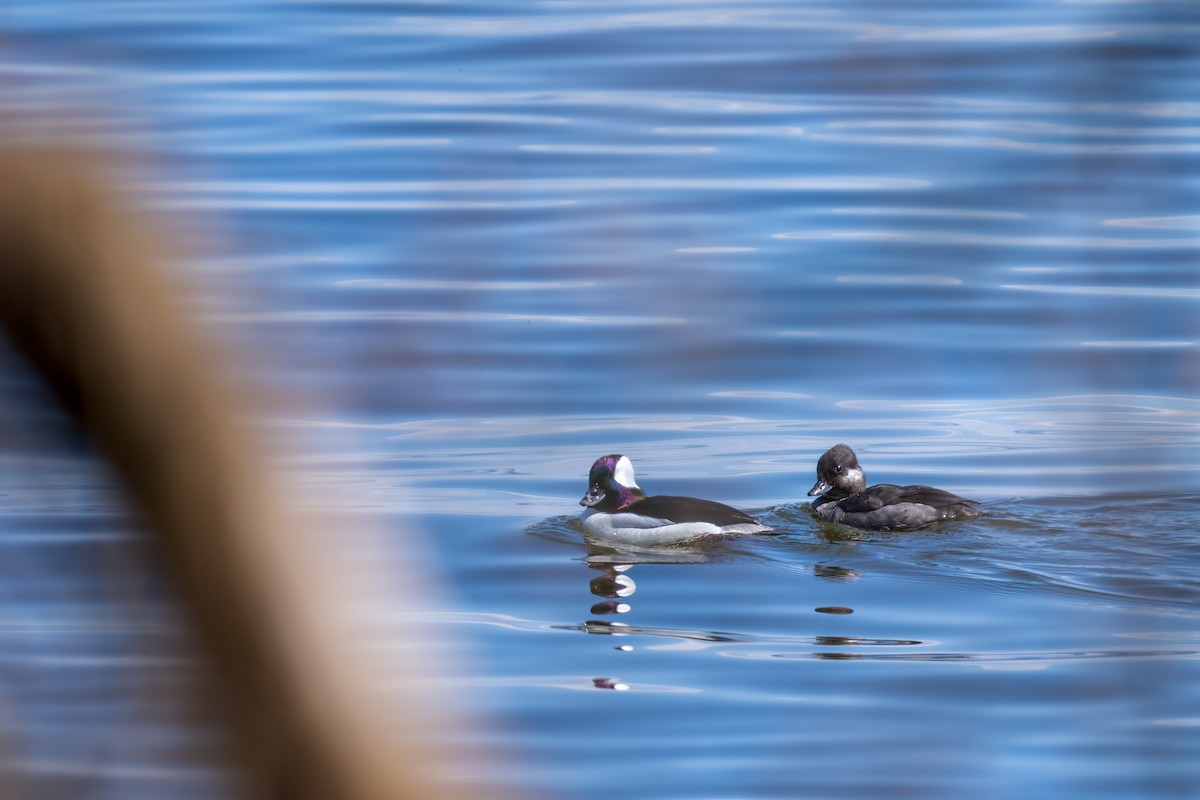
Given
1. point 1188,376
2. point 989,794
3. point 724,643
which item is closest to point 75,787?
point 1188,376

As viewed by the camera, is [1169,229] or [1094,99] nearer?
[1094,99]

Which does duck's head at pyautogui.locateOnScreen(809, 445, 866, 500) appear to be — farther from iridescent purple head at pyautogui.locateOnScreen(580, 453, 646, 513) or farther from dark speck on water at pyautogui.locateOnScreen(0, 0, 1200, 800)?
dark speck on water at pyautogui.locateOnScreen(0, 0, 1200, 800)

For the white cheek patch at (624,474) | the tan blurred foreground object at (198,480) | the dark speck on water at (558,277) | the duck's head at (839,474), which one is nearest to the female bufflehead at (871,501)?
the duck's head at (839,474)

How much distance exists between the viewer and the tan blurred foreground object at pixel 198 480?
849 millimetres

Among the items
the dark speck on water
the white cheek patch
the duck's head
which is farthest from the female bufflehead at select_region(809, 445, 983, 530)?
Result: the dark speck on water

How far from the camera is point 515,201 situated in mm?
1511

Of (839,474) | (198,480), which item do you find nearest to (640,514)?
(839,474)

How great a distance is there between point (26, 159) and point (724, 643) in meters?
7.23

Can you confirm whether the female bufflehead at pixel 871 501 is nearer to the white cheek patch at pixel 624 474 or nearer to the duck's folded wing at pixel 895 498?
the duck's folded wing at pixel 895 498

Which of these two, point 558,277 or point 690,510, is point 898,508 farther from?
point 558,277

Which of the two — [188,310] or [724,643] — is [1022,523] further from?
[188,310]

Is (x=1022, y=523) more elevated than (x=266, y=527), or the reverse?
(x=266, y=527)

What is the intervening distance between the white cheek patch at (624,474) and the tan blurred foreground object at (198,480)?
10008 millimetres

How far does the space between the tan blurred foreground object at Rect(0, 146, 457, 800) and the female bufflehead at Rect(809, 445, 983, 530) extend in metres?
9.26
